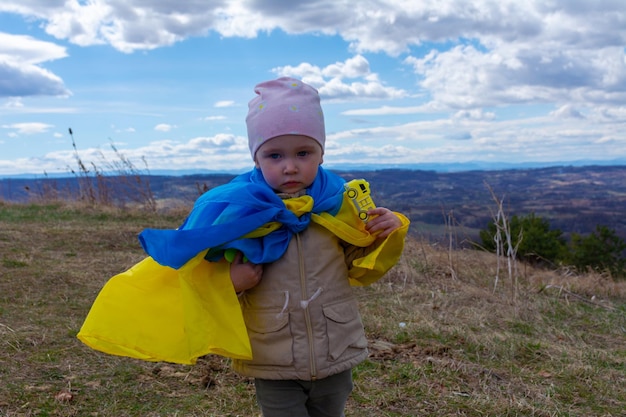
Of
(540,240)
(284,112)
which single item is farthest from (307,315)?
(540,240)

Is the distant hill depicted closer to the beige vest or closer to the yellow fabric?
the beige vest

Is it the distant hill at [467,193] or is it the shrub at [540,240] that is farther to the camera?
the shrub at [540,240]

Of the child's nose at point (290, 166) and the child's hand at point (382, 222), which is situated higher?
the child's nose at point (290, 166)

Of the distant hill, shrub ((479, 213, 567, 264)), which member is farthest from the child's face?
shrub ((479, 213, 567, 264))

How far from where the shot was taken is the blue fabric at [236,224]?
72.5 inches

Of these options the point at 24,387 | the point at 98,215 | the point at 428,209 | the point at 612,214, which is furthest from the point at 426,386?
the point at 612,214

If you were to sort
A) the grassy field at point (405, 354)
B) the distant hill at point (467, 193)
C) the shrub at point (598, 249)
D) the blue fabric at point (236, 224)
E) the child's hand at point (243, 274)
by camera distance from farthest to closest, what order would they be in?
the shrub at point (598, 249) → the distant hill at point (467, 193) → the grassy field at point (405, 354) → the child's hand at point (243, 274) → the blue fabric at point (236, 224)

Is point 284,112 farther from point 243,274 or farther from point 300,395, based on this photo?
point 300,395

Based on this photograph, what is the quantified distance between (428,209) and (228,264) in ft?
36.1

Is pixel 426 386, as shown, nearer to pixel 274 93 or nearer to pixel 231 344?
pixel 231 344

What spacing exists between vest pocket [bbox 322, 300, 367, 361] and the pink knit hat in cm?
55

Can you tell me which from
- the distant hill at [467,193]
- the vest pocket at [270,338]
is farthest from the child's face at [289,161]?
the distant hill at [467,193]

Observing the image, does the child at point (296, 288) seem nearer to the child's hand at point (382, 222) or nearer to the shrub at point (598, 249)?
the child's hand at point (382, 222)

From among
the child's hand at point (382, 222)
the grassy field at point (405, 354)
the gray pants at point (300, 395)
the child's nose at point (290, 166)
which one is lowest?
the grassy field at point (405, 354)
